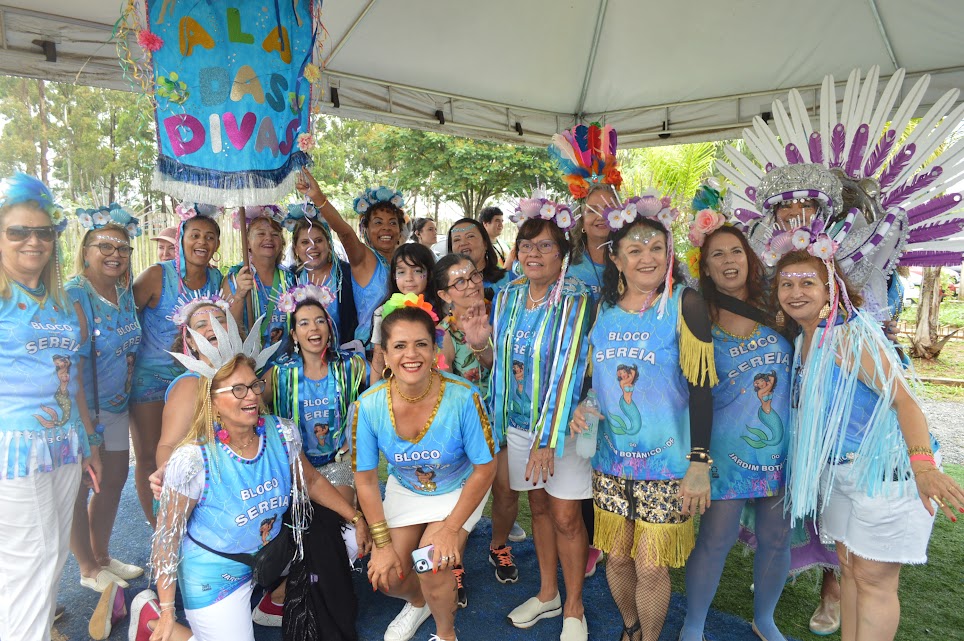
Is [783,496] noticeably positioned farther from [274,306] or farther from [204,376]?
[274,306]

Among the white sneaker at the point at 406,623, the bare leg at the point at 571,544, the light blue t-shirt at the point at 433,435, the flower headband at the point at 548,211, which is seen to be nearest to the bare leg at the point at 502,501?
the bare leg at the point at 571,544

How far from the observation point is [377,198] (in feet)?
12.8

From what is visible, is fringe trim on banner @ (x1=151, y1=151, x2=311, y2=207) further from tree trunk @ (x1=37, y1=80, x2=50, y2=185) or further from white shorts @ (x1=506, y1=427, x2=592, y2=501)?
tree trunk @ (x1=37, y1=80, x2=50, y2=185)

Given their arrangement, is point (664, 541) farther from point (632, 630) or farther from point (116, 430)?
point (116, 430)

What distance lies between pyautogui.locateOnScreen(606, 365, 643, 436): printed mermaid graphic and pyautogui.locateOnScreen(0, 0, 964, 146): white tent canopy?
10.5 feet

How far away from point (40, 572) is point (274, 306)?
1.61 meters

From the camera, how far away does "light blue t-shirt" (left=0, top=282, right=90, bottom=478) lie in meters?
2.23

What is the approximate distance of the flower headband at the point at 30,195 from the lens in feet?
7.52

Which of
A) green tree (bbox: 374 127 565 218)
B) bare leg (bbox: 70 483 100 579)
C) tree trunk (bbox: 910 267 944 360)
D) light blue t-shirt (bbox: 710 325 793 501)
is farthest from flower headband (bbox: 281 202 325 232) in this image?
green tree (bbox: 374 127 565 218)

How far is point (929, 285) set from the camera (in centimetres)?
948

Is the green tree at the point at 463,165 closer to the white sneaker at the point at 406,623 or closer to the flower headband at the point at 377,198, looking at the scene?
the flower headband at the point at 377,198

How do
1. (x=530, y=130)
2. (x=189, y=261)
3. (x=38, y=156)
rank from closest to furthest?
(x=189, y=261), (x=530, y=130), (x=38, y=156)

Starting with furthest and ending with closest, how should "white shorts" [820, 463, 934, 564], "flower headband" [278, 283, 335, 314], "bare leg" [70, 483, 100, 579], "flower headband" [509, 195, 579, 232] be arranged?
"bare leg" [70, 483, 100, 579] → "flower headband" [278, 283, 335, 314] → "flower headband" [509, 195, 579, 232] → "white shorts" [820, 463, 934, 564]

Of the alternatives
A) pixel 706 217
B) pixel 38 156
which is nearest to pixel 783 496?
pixel 706 217
